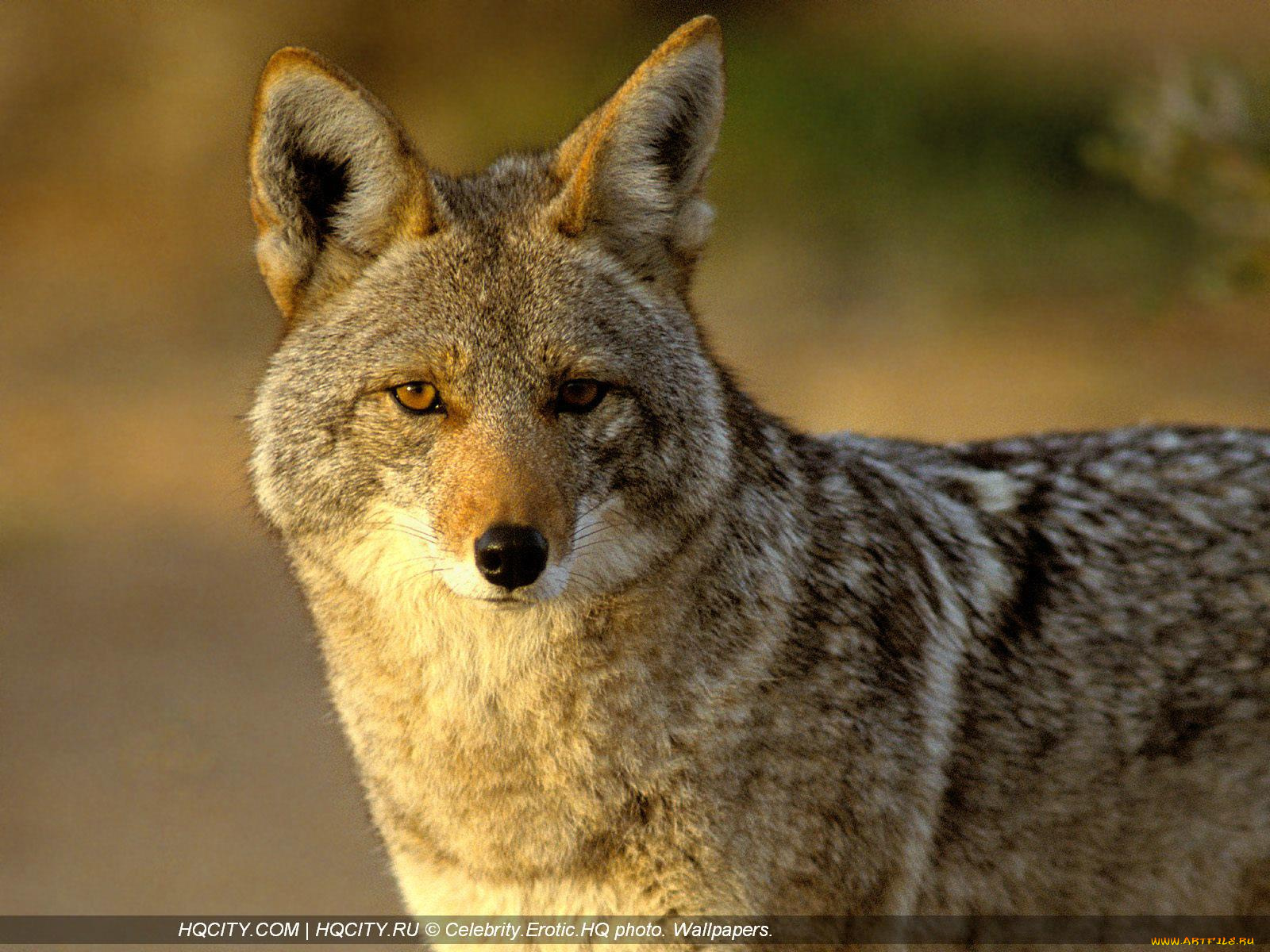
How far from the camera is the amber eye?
10.9 ft

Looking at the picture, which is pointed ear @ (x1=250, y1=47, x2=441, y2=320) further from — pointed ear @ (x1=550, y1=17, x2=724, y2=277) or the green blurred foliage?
the green blurred foliage

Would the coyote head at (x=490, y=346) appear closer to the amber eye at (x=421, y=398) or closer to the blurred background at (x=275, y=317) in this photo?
the amber eye at (x=421, y=398)

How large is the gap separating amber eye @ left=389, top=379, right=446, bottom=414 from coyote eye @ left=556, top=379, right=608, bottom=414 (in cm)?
26

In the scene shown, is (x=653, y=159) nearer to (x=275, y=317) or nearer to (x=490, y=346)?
(x=490, y=346)

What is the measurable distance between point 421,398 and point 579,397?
34cm

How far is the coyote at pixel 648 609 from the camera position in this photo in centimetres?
335

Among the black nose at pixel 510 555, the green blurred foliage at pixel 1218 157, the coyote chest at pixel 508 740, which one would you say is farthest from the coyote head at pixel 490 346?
the green blurred foliage at pixel 1218 157

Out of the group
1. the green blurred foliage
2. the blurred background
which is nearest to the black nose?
the blurred background

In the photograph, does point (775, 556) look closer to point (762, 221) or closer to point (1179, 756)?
point (1179, 756)

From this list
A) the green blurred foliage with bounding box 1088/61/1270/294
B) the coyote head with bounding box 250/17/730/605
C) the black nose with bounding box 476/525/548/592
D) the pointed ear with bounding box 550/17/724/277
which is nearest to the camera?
the black nose with bounding box 476/525/548/592

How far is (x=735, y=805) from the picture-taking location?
11.2ft

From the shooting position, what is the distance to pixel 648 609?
3494mm

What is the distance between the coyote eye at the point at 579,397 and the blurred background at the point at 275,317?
3.69 meters

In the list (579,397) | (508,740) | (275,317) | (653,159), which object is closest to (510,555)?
(579,397)
